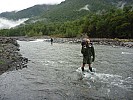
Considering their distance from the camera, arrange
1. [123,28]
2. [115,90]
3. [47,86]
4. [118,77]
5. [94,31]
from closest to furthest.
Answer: [115,90] → [47,86] → [118,77] → [123,28] → [94,31]

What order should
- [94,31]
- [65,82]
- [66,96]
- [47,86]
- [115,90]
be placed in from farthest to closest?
[94,31] < [65,82] < [47,86] < [115,90] < [66,96]

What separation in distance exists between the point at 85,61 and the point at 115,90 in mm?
5519

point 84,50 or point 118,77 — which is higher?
point 84,50

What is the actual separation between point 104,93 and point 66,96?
231 centimetres

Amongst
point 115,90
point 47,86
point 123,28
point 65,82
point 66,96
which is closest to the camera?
point 66,96

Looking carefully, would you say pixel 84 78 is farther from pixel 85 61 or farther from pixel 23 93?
pixel 23 93

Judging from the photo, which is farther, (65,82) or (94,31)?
(94,31)

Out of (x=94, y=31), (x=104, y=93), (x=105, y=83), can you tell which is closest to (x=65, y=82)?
(x=105, y=83)

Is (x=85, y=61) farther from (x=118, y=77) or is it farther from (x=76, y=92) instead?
(x=76, y=92)

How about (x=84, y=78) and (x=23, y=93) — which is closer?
(x=23, y=93)

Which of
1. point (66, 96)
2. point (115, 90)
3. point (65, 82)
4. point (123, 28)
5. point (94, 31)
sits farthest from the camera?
point (94, 31)

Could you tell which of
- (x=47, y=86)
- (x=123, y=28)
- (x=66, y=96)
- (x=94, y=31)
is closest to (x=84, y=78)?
(x=47, y=86)

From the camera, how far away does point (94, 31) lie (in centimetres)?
11475

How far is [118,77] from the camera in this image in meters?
19.5
